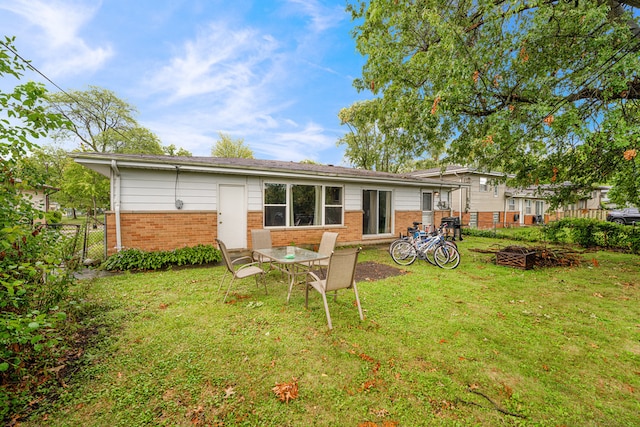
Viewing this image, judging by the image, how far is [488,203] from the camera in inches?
774

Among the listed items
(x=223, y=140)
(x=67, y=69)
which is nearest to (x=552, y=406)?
(x=67, y=69)

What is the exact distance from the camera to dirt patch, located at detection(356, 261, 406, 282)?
6.00m

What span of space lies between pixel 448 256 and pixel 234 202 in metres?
6.70

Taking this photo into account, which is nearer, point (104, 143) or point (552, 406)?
point (552, 406)

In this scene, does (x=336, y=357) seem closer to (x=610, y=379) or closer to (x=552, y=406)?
(x=552, y=406)

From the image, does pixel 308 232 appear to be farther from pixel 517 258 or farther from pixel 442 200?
pixel 442 200

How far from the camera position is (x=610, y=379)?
254 cm

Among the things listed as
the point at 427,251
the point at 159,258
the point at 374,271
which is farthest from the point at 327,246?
the point at 159,258

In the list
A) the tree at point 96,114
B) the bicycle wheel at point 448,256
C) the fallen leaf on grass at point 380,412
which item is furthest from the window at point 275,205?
the tree at point 96,114

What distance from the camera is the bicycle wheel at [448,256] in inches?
278

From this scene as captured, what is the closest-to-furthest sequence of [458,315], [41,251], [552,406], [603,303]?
[552,406]
[41,251]
[458,315]
[603,303]

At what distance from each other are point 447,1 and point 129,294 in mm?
9124

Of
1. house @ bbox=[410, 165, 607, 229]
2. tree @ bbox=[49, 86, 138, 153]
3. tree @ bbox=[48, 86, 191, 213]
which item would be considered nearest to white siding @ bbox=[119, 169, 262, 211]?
house @ bbox=[410, 165, 607, 229]

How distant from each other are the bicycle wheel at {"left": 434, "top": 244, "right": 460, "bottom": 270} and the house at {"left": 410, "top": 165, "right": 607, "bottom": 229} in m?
10.9
